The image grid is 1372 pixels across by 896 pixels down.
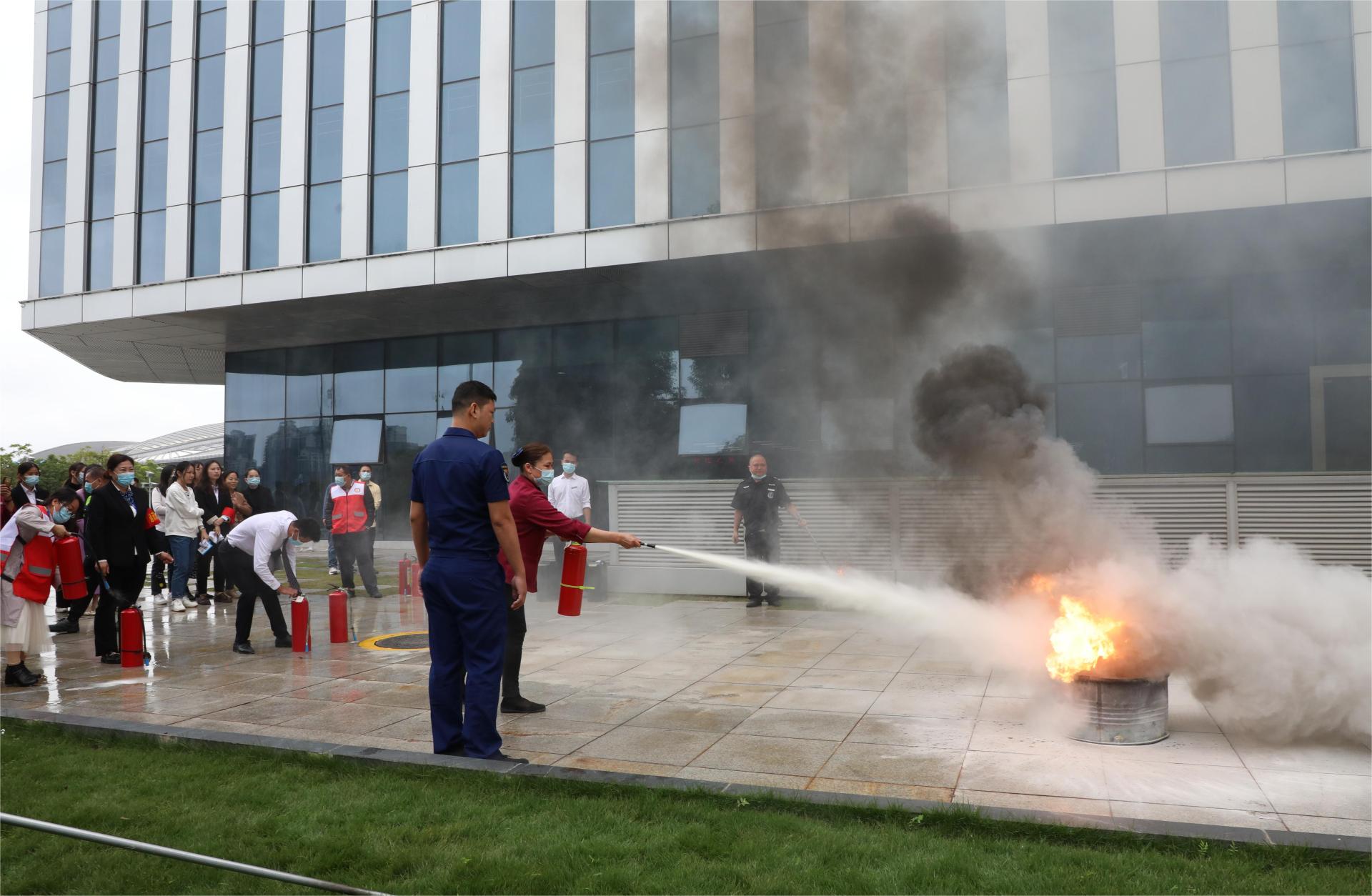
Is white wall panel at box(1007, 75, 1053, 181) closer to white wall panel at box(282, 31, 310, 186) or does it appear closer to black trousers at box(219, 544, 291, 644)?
black trousers at box(219, 544, 291, 644)

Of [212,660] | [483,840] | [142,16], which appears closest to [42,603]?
[212,660]

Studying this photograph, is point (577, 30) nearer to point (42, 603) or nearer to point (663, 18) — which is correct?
point (663, 18)

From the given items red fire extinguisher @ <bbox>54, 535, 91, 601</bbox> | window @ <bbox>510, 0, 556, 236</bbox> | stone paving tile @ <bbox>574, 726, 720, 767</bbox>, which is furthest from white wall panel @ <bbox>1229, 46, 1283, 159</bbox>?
red fire extinguisher @ <bbox>54, 535, 91, 601</bbox>

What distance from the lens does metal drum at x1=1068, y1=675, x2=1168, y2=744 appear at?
500cm

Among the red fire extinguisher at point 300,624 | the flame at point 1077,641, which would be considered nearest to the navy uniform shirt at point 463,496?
the flame at point 1077,641

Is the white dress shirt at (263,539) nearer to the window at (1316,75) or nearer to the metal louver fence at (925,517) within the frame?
the metal louver fence at (925,517)

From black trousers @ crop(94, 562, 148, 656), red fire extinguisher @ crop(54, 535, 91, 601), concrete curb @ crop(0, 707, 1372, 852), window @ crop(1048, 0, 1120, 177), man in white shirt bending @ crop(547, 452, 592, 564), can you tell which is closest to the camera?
concrete curb @ crop(0, 707, 1372, 852)

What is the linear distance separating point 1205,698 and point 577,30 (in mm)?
15196

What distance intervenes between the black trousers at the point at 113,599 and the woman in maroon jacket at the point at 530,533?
3.90 metres

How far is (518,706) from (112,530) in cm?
420

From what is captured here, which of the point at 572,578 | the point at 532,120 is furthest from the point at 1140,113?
the point at 572,578

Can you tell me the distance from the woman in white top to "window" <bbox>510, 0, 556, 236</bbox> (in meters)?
7.85

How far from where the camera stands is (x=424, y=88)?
1803 cm

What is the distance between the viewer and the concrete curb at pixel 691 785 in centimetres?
359
